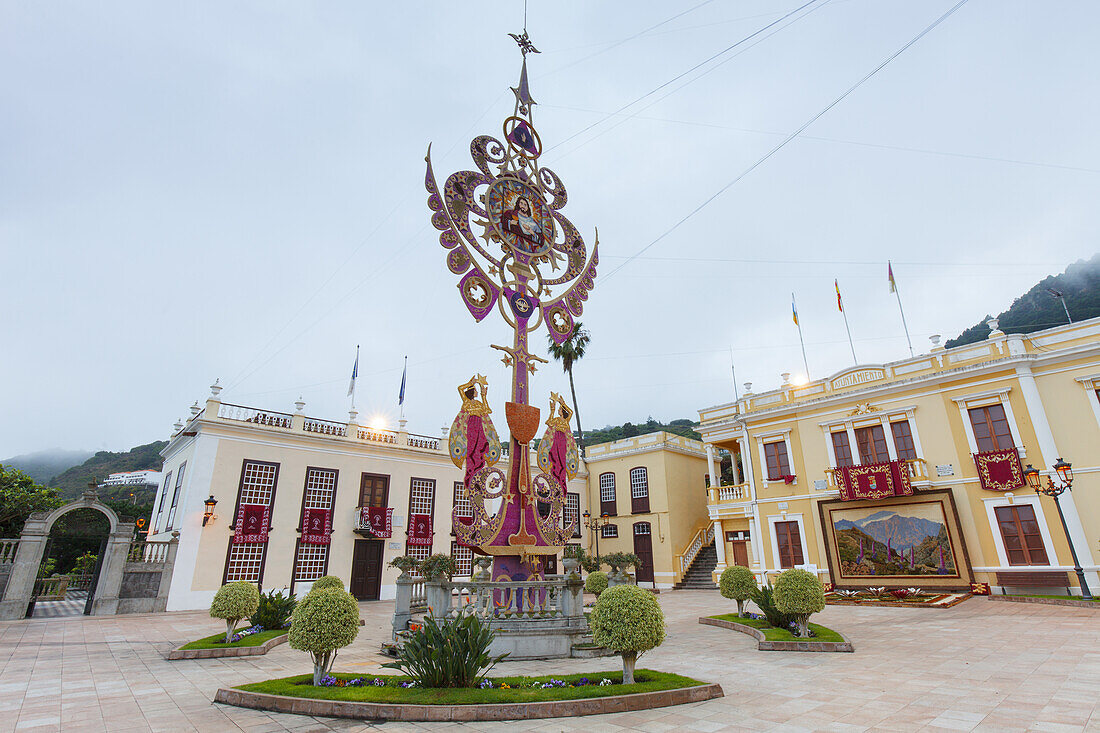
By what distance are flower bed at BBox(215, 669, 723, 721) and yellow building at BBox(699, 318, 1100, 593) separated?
17519mm

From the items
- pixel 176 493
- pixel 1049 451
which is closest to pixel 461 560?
pixel 176 493

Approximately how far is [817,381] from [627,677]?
20708 millimetres

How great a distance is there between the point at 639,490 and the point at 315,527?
18071 mm

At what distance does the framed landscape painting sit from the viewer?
18.8 metres

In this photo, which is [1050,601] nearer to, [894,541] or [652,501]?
[894,541]

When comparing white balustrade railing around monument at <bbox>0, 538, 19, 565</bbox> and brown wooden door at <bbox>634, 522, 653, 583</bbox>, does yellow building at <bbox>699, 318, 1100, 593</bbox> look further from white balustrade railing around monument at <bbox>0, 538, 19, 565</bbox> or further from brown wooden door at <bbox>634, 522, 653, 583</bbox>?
white balustrade railing around monument at <bbox>0, 538, 19, 565</bbox>

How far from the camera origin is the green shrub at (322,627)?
680cm

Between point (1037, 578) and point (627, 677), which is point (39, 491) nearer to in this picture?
point (627, 677)

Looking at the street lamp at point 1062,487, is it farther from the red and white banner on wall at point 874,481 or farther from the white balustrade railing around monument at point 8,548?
the white balustrade railing around monument at point 8,548

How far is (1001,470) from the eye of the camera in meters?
18.3

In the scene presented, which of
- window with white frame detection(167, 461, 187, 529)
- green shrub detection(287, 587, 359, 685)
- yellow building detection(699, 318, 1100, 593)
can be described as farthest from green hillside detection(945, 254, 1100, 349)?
window with white frame detection(167, 461, 187, 529)

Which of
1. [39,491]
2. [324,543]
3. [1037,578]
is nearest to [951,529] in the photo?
[1037,578]

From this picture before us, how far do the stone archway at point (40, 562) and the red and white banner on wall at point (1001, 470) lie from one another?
30.7 metres

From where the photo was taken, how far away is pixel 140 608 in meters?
18.8
